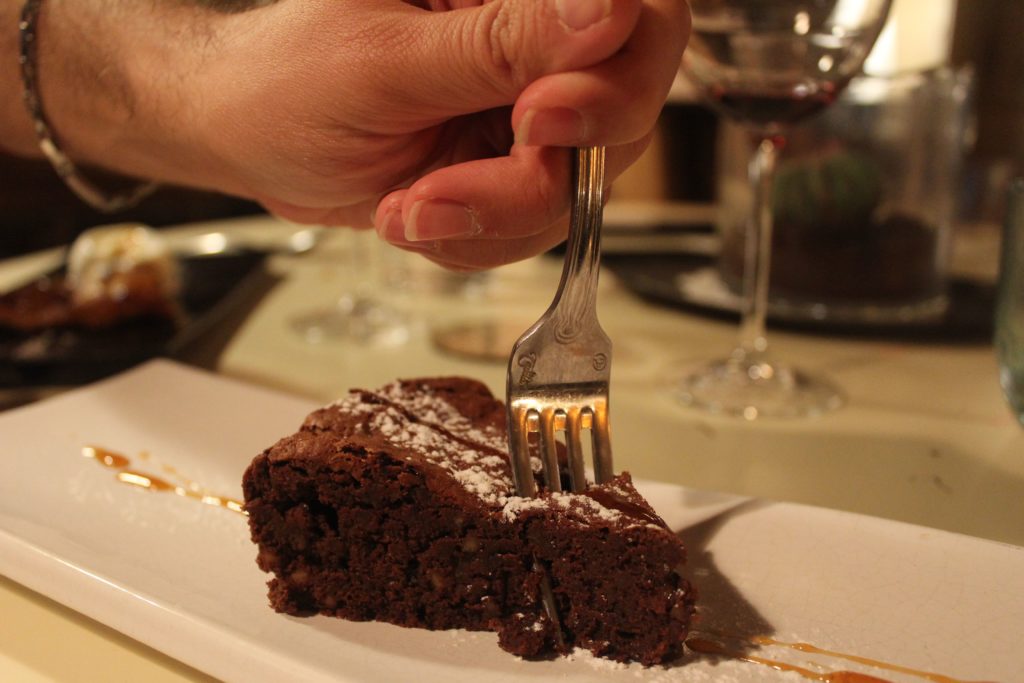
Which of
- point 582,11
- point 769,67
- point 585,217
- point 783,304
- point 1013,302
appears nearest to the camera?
point 582,11

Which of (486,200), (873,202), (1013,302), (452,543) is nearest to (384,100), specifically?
(486,200)

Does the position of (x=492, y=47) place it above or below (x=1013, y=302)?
above

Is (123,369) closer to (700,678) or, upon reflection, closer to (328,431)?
(328,431)

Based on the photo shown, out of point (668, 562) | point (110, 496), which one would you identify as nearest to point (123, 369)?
point (110, 496)

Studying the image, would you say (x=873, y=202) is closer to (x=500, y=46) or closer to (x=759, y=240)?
(x=759, y=240)

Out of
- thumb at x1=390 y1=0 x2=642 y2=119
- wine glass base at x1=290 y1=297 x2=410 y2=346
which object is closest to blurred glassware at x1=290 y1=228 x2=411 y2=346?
wine glass base at x1=290 y1=297 x2=410 y2=346

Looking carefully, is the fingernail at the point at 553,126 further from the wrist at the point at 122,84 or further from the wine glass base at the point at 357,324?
the wine glass base at the point at 357,324

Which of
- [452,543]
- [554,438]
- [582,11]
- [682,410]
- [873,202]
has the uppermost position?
[582,11]
